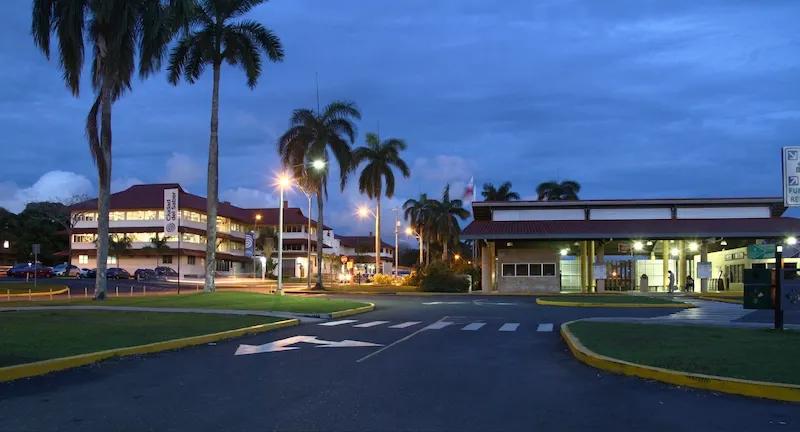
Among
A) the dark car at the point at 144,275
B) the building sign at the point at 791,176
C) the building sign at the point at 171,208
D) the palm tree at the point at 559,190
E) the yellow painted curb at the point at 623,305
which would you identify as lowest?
the yellow painted curb at the point at 623,305

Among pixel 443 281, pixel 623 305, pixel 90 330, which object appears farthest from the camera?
pixel 443 281

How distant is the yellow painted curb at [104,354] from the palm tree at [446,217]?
234 ft

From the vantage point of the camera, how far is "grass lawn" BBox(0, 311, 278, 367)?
13156 mm

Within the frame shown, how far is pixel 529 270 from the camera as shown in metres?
51.2

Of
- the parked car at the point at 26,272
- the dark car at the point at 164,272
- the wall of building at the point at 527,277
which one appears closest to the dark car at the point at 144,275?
the dark car at the point at 164,272

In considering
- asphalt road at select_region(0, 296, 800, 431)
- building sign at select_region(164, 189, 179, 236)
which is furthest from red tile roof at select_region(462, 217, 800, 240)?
asphalt road at select_region(0, 296, 800, 431)

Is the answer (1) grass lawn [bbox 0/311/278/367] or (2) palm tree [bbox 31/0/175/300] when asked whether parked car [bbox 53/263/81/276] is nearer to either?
(2) palm tree [bbox 31/0/175/300]

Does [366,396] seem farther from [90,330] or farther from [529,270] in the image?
[529,270]

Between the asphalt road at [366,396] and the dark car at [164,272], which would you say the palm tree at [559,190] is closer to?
the dark car at [164,272]

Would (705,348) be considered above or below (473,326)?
above

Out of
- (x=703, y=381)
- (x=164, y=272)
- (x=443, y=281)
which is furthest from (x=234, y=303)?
(x=164, y=272)

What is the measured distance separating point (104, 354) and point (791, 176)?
46.4 feet

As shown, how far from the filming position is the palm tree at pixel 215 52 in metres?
34.4

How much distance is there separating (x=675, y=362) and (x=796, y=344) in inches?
154
